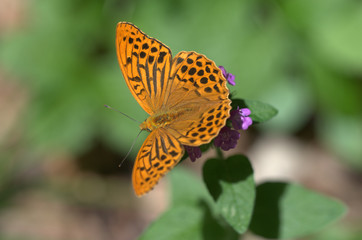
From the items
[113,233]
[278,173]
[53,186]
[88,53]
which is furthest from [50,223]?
[278,173]

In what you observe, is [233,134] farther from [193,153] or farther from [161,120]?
[161,120]

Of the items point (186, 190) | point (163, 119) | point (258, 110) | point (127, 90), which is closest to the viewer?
point (258, 110)

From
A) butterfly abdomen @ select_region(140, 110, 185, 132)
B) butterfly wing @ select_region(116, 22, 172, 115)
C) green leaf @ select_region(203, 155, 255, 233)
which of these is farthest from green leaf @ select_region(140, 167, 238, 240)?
butterfly wing @ select_region(116, 22, 172, 115)

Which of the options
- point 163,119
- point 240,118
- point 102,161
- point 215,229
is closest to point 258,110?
point 240,118

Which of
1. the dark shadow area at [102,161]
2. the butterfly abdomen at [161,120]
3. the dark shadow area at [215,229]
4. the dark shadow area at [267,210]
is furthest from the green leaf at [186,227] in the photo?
the dark shadow area at [102,161]

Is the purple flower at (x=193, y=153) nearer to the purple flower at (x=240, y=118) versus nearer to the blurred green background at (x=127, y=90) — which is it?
the purple flower at (x=240, y=118)

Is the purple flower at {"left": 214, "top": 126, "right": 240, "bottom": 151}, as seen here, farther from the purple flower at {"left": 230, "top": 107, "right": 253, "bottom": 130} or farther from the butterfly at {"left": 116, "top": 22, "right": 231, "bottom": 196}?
the butterfly at {"left": 116, "top": 22, "right": 231, "bottom": 196}

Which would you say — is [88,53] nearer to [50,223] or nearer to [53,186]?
[53,186]
